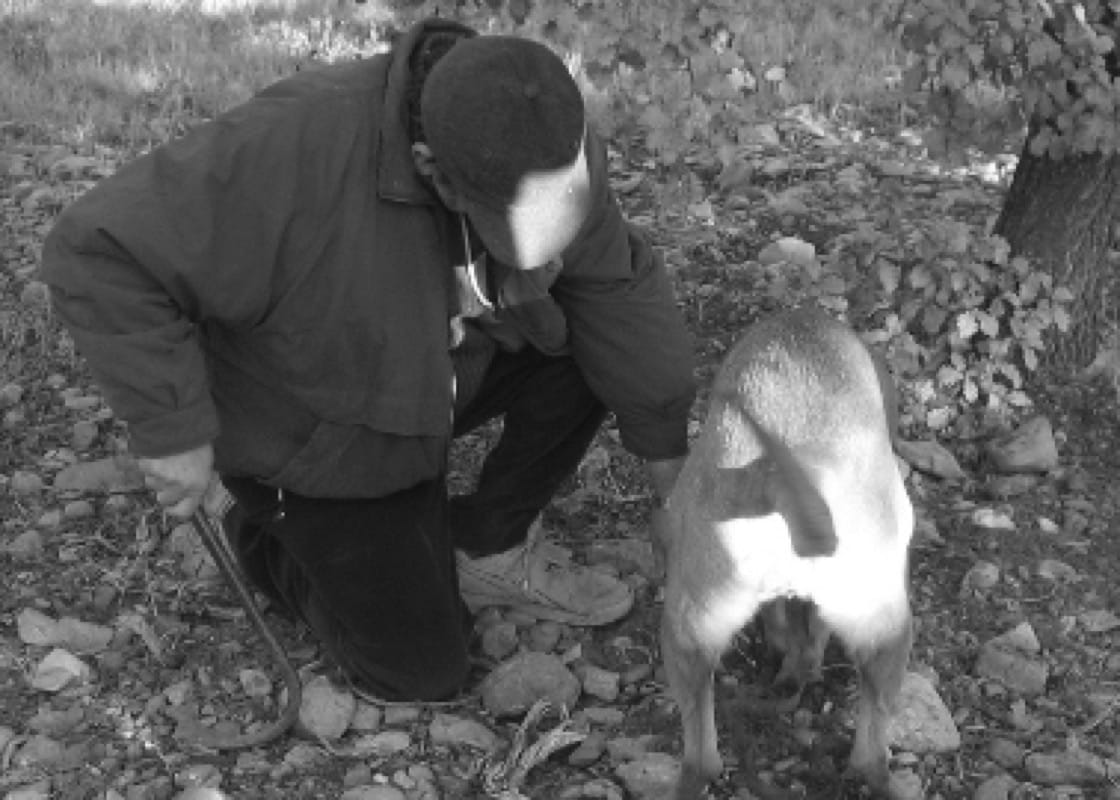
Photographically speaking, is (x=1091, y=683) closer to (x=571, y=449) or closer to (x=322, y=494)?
(x=571, y=449)

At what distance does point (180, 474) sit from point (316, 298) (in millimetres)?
485

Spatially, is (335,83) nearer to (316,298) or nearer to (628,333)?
(316,298)

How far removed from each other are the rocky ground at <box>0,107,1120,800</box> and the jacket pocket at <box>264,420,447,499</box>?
0.51 metres

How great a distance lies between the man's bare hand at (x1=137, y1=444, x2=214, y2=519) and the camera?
3328mm

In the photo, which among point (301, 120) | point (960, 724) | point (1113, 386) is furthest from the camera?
point (1113, 386)

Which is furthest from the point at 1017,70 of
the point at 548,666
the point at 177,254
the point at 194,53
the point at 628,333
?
the point at 194,53

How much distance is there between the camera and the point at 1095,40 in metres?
3.90

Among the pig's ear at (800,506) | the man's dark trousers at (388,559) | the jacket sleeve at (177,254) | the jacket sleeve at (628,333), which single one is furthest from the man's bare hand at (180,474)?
the pig's ear at (800,506)

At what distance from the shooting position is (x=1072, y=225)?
4.72 meters

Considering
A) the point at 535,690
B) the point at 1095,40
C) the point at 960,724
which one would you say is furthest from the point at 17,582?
the point at 1095,40

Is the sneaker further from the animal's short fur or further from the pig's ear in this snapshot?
the pig's ear

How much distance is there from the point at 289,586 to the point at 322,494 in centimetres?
36

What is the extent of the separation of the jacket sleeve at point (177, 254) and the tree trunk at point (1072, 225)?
246cm

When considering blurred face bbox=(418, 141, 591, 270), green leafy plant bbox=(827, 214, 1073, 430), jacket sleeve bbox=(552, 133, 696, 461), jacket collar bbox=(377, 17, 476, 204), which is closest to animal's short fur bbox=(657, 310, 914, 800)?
jacket sleeve bbox=(552, 133, 696, 461)
